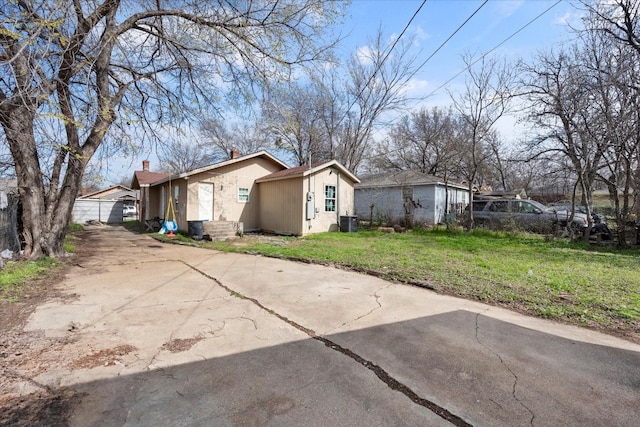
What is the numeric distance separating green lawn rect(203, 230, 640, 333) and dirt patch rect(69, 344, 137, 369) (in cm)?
429

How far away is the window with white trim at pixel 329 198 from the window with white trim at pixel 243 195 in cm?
387

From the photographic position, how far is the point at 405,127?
26156mm

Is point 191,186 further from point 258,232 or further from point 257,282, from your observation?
point 257,282

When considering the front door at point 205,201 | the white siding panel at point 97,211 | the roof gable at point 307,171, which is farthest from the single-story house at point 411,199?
the white siding panel at point 97,211

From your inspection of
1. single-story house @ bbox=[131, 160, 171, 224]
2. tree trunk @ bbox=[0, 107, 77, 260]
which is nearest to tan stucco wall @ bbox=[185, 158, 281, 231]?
tree trunk @ bbox=[0, 107, 77, 260]

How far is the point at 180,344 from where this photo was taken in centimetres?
308

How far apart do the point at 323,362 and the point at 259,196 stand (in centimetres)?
1305

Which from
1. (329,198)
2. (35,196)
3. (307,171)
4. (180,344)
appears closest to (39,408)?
(180,344)

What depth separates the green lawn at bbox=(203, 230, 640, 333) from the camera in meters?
4.19

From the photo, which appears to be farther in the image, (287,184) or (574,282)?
(287,184)

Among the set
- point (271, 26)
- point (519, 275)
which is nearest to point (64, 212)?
point (271, 26)

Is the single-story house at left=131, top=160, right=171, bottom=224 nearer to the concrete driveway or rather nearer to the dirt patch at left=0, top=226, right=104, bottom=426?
the dirt patch at left=0, top=226, right=104, bottom=426

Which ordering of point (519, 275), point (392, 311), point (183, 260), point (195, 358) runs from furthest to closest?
point (183, 260)
point (519, 275)
point (392, 311)
point (195, 358)

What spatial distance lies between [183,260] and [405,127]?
75.1ft
